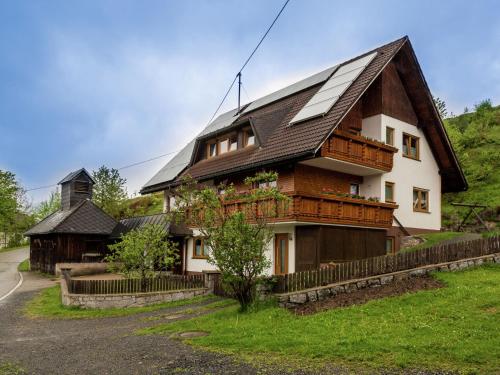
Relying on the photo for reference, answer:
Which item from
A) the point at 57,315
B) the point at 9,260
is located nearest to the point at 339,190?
the point at 57,315

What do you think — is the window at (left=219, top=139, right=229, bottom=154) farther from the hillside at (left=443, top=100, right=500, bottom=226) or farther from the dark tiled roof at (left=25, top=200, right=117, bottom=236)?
the hillside at (left=443, top=100, right=500, bottom=226)

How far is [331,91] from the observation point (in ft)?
78.3

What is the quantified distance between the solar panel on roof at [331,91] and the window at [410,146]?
4684 millimetres

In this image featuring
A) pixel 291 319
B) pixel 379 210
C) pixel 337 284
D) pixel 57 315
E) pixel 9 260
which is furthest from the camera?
pixel 9 260

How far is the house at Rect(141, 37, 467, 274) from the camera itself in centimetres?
2070

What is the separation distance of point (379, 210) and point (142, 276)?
11.2 meters

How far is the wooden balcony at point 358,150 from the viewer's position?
68.7 feet

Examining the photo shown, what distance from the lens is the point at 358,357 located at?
8.98 meters

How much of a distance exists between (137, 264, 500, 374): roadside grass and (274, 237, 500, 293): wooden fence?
1.23 meters

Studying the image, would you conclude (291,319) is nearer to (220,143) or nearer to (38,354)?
(38,354)

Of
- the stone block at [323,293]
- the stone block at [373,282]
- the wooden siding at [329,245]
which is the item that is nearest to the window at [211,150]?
the wooden siding at [329,245]

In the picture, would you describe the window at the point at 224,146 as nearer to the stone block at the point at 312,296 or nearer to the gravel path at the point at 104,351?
A: the gravel path at the point at 104,351

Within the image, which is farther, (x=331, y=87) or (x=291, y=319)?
(x=331, y=87)

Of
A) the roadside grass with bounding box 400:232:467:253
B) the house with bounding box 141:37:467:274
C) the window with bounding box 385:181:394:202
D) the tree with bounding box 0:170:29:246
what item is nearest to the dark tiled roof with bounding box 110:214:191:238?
the house with bounding box 141:37:467:274
